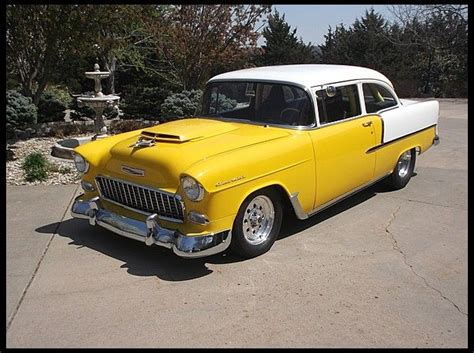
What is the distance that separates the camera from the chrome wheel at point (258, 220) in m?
4.17

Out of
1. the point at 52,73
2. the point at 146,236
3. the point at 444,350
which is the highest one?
the point at 52,73

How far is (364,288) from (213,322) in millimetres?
1235

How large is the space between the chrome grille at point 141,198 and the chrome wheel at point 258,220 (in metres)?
0.60

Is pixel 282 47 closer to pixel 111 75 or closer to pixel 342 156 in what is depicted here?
pixel 111 75

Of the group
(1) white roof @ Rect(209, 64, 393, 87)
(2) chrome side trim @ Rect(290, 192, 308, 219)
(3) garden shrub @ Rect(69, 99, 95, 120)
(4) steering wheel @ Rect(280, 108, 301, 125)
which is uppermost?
(1) white roof @ Rect(209, 64, 393, 87)

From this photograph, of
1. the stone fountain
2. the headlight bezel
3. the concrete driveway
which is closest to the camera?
the concrete driveway

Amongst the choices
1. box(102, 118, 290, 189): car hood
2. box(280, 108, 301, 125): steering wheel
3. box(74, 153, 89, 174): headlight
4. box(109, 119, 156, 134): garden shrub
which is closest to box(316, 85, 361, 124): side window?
box(280, 108, 301, 125): steering wheel

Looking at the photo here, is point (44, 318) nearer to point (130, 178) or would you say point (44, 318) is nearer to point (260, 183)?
point (130, 178)

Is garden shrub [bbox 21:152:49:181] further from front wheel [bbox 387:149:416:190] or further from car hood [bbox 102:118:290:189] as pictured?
front wheel [bbox 387:149:416:190]

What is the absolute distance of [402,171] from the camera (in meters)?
6.45

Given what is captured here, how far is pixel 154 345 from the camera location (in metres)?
2.96

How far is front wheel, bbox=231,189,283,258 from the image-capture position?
4066mm

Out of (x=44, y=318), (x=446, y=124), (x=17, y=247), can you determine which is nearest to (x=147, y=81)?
(x=446, y=124)

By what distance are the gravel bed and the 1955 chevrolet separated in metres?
2.27
